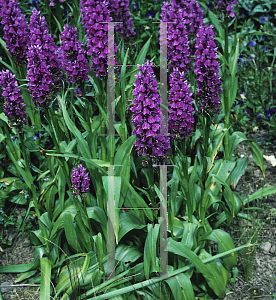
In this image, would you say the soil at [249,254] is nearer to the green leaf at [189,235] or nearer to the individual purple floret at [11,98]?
the green leaf at [189,235]

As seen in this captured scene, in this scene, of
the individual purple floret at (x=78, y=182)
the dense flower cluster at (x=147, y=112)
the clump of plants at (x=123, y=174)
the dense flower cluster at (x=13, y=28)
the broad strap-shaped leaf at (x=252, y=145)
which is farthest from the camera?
the broad strap-shaped leaf at (x=252, y=145)

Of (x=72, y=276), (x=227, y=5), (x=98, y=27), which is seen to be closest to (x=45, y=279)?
(x=72, y=276)

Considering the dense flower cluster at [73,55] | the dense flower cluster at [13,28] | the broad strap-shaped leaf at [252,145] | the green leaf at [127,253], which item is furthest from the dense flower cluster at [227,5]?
the green leaf at [127,253]

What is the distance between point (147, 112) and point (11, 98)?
113 cm

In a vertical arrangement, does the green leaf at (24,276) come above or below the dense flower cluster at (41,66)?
below

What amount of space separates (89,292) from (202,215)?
1.10 meters

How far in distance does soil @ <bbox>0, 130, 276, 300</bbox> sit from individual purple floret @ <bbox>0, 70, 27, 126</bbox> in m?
1.27

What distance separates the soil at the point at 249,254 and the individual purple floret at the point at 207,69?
113 cm

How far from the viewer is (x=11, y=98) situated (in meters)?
2.70

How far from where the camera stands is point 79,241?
309 centimetres

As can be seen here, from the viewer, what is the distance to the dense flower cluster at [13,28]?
3.32 meters

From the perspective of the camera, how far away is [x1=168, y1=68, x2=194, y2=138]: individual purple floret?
2.50 meters

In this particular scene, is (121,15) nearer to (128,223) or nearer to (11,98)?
(11,98)

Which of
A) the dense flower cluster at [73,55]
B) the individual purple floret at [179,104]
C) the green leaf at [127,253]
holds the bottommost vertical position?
the green leaf at [127,253]
